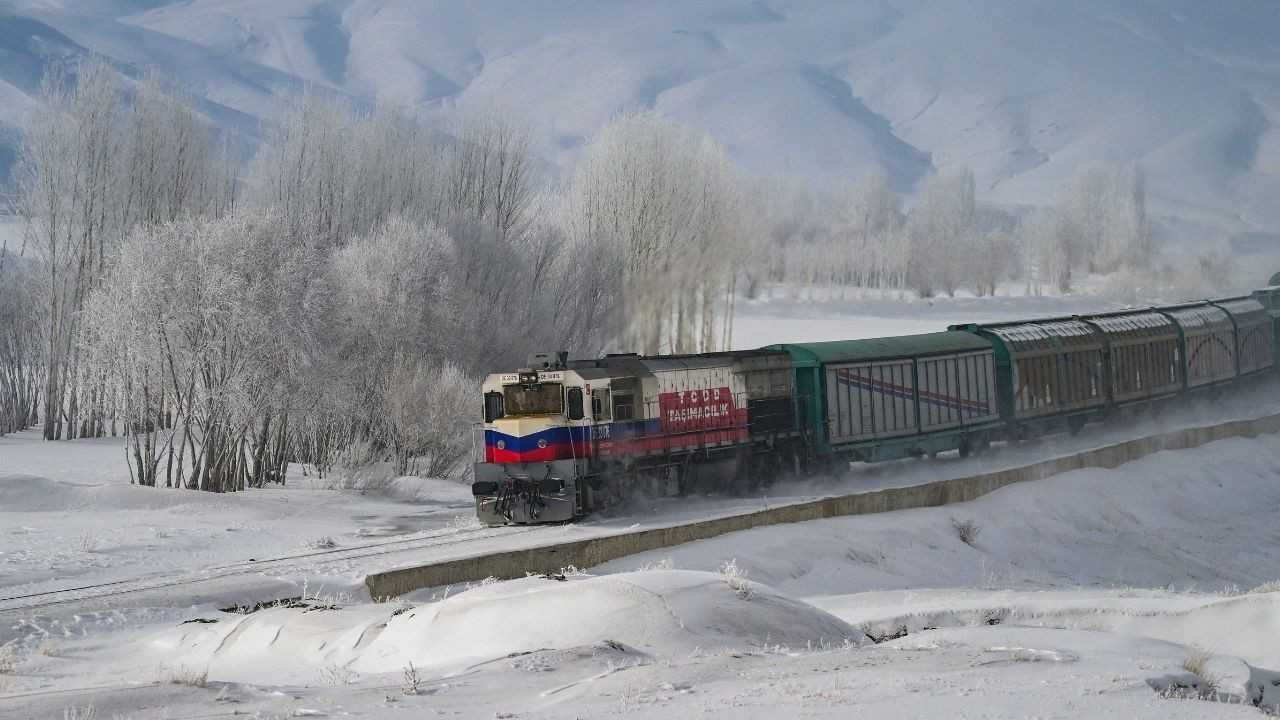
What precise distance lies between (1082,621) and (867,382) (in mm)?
16280

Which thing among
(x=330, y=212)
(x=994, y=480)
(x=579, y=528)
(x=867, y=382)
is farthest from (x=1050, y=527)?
(x=330, y=212)

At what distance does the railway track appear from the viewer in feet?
61.0

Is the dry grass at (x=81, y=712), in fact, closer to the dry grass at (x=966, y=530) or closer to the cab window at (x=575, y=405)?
the cab window at (x=575, y=405)

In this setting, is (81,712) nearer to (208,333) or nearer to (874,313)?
(208,333)

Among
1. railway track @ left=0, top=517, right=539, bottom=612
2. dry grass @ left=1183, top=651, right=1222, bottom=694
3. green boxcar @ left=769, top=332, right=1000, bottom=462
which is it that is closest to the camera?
dry grass @ left=1183, top=651, right=1222, bottom=694

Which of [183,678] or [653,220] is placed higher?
[653,220]

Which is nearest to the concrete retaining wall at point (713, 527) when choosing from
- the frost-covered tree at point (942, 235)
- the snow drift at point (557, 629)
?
the snow drift at point (557, 629)

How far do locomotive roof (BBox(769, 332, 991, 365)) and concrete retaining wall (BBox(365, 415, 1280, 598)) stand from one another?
4218 mm

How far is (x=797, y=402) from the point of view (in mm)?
31281

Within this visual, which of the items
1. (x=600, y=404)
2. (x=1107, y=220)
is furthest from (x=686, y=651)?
(x=1107, y=220)

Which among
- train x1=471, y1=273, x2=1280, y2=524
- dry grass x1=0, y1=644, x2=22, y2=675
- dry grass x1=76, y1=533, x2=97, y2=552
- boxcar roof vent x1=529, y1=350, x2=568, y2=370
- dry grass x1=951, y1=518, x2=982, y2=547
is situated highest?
boxcar roof vent x1=529, y1=350, x2=568, y2=370

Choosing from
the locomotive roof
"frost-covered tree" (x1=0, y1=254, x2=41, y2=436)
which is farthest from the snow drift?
"frost-covered tree" (x1=0, y1=254, x2=41, y2=436)

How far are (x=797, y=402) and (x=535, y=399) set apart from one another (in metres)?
8.30

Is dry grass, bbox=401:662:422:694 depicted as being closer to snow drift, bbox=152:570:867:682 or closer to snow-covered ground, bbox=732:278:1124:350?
snow drift, bbox=152:570:867:682
